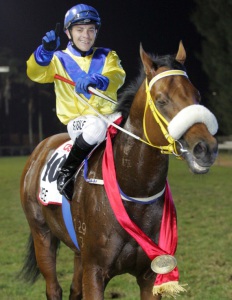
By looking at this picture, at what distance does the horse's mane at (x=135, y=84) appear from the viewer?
347 centimetres

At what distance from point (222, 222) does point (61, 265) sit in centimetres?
351

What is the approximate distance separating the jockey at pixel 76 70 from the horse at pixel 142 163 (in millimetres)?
142

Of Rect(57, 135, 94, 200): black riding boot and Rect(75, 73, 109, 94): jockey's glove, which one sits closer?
Rect(75, 73, 109, 94): jockey's glove

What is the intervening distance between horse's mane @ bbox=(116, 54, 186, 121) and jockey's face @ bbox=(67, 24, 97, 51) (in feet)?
1.84

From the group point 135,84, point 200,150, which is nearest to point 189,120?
point 200,150

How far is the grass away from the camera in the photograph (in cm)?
589

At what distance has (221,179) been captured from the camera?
1705 centimetres

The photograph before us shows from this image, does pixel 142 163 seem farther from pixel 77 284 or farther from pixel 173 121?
pixel 77 284

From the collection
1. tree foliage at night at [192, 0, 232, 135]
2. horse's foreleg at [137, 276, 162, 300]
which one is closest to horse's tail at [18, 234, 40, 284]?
horse's foreleg at [137, 276, 162, 300]

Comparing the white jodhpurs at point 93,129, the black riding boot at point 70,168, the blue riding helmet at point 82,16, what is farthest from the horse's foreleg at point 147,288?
the blue riding helmet at point 82,16

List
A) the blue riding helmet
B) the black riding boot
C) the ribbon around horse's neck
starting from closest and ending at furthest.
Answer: the ribbon around horse's neck → the black riding boot → the blue riding helmet

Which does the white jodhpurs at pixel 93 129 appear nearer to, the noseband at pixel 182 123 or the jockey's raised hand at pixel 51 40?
the jockey's raised hand at pixel 51 40

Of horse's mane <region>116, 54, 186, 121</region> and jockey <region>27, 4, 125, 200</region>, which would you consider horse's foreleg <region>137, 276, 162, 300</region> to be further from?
horse's mane <region>116, 54, 186, 121</region>

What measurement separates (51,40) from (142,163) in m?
1.09
